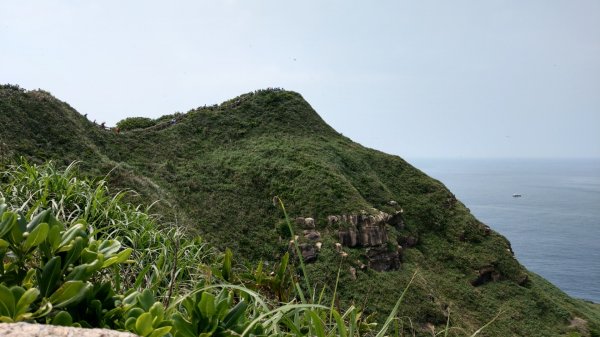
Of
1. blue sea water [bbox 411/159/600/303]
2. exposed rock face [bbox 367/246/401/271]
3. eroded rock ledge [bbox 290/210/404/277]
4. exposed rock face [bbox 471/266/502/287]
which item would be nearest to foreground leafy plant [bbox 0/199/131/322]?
eroded rock ledge [bbox 290/210/404/277]

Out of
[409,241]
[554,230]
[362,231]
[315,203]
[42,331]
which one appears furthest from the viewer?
[554,230]

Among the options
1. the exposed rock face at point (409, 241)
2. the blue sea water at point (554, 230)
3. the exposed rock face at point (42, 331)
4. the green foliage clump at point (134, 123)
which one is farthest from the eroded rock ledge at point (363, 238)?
the blue sea water at point (554, 230)

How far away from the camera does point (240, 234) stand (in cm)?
1953

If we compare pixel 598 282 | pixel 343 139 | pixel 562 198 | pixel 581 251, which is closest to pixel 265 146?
pixel 343 139

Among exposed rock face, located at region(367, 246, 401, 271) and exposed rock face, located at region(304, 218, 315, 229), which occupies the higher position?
exposed rock face, located at region(304, 218, 315, 229)

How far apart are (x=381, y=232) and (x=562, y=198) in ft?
449

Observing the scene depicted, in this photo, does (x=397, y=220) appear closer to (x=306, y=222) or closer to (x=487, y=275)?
(x=487, y=275)

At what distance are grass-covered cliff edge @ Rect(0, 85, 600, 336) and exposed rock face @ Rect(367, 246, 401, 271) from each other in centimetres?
6

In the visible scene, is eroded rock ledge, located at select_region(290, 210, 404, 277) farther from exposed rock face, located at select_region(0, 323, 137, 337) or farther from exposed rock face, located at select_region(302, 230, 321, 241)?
exposed rock face, located at select_region(0, 323, 137, 337)

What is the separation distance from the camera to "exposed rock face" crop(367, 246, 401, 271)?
66.0ft

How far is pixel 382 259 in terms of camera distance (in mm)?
20453

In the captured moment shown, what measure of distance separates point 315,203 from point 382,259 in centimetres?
398

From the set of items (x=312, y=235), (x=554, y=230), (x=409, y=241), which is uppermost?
(x=312, y=235)

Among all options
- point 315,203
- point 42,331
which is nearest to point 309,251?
point 315,203
